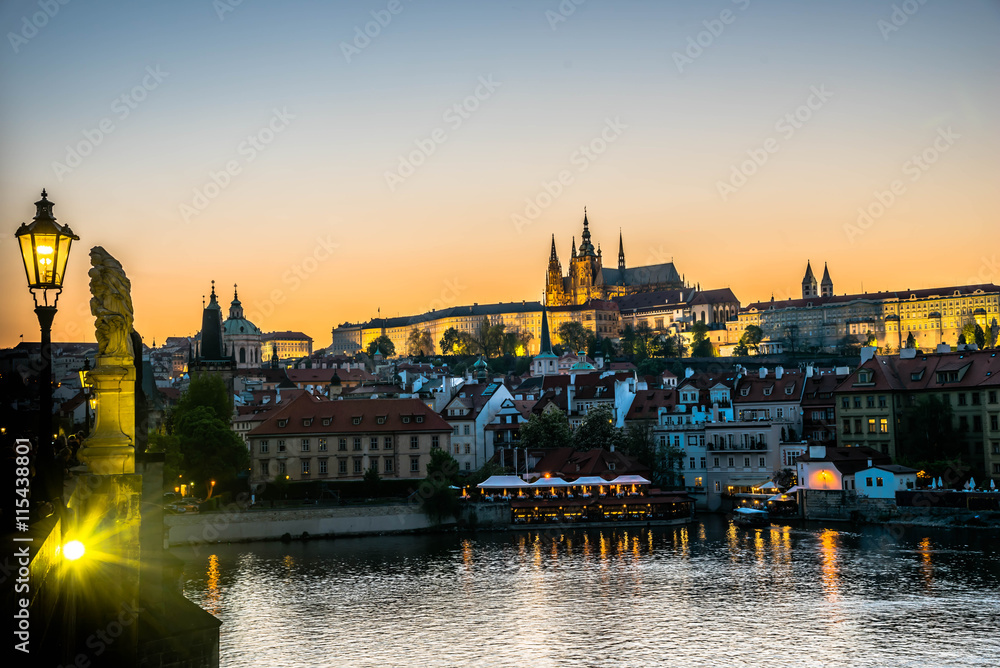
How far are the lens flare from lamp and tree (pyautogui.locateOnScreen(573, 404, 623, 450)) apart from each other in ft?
210

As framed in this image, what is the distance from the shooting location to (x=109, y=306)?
11734mm

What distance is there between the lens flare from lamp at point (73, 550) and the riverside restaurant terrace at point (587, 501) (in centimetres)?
5384

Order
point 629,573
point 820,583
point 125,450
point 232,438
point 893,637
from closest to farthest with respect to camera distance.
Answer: point 125,450
point 893,637
point 820,583
point 629,573
point 232,438

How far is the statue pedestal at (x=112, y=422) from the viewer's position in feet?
36.3

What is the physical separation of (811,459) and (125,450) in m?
57.2

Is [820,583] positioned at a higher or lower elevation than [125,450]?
lower

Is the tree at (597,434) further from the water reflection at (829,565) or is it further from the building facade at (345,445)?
the water reflection at (829,565)

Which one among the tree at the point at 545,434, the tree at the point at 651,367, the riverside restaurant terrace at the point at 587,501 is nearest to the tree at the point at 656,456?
the tree at the point at 545,434

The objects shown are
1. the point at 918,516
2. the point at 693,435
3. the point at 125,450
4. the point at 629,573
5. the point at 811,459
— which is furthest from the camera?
the point at 693,435

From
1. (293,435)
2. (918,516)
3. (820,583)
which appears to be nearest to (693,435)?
(918,516)

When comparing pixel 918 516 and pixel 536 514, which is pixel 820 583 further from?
pixel 536 514

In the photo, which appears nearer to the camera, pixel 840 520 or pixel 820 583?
pixel 820 583

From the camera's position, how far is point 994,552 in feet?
153

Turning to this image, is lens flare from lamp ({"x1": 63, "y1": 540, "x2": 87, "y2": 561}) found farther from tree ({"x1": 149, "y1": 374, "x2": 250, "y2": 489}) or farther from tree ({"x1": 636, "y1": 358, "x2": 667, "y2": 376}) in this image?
tree ({"x1": 636, "y1": 358, "x2": 667, "y2": 376})
